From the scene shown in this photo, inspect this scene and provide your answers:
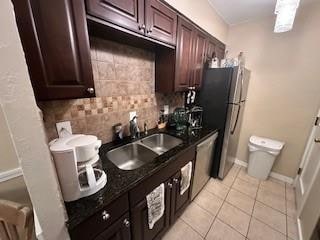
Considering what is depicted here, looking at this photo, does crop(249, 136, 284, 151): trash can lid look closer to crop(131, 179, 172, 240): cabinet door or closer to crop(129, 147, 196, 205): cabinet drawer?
crop(129, 147, 196, 205): cabinet drawer

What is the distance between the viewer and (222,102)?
1.89 meters

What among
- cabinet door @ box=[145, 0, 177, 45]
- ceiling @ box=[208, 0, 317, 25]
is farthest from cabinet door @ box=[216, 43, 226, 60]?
cabinet door @ box=[145, 0, 177, 45]

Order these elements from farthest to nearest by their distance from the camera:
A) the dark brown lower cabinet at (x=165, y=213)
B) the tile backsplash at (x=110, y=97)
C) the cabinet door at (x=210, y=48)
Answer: the cabinet door at (x=210, y=48)
the tile backsplash at (x=110, y=97)
the dark brown lower cabinet at (x=165, y=213)

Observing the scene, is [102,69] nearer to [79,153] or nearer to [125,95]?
[125,95]

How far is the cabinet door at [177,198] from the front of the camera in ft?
4.25

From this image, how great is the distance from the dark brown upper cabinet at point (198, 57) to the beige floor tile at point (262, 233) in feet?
5.76

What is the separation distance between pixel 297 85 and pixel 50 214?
2.88 meters

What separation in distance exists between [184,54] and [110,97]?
923mm

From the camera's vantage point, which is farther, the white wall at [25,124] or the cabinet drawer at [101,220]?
the cabinet drawer at [101,220]

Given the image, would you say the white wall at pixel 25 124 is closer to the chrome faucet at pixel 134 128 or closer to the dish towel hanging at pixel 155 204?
the dish towel hanging at pixel 155 204

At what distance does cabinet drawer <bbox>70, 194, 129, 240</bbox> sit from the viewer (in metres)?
0.67

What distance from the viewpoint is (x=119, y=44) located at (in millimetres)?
1320

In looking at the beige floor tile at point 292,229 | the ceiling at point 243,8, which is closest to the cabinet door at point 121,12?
the ceiling at point 243,8

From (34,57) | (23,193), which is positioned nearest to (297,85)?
(34,57)
